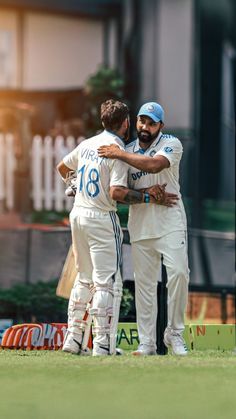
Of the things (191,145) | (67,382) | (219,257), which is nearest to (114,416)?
(67,382)

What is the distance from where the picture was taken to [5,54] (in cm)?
2227

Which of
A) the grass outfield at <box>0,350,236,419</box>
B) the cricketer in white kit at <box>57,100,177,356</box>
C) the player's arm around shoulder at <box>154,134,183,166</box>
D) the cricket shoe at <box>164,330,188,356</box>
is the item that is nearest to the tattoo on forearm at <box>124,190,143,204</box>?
the cricketer in white kit at <box>57,100,177,356</box>

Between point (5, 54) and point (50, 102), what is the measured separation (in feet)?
4.06

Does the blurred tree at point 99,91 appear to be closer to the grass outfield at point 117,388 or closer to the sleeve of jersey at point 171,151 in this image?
the sleeve of jersey at point 171,151

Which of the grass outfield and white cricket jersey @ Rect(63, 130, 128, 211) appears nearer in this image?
the grass outfield

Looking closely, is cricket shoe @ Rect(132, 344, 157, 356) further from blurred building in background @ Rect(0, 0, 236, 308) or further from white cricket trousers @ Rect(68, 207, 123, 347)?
blurred building in background @ Rect(0, 0, 236, 308)

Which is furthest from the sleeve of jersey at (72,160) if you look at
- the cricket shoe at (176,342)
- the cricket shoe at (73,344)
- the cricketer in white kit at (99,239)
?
the cricket shoe at (176,342)

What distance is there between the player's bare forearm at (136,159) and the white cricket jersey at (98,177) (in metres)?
0.04

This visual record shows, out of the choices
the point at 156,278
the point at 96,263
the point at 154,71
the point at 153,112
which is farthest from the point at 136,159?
the point at 154,71

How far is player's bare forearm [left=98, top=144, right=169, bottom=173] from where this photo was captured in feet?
32.0

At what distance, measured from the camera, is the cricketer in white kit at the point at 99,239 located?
975 centimetres

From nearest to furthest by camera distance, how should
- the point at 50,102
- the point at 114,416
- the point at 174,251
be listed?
the point at 114,416 → the point at 174,251 → the point at 50,102

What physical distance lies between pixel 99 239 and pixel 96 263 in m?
0.16

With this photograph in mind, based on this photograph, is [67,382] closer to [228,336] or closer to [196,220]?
[228,336]
